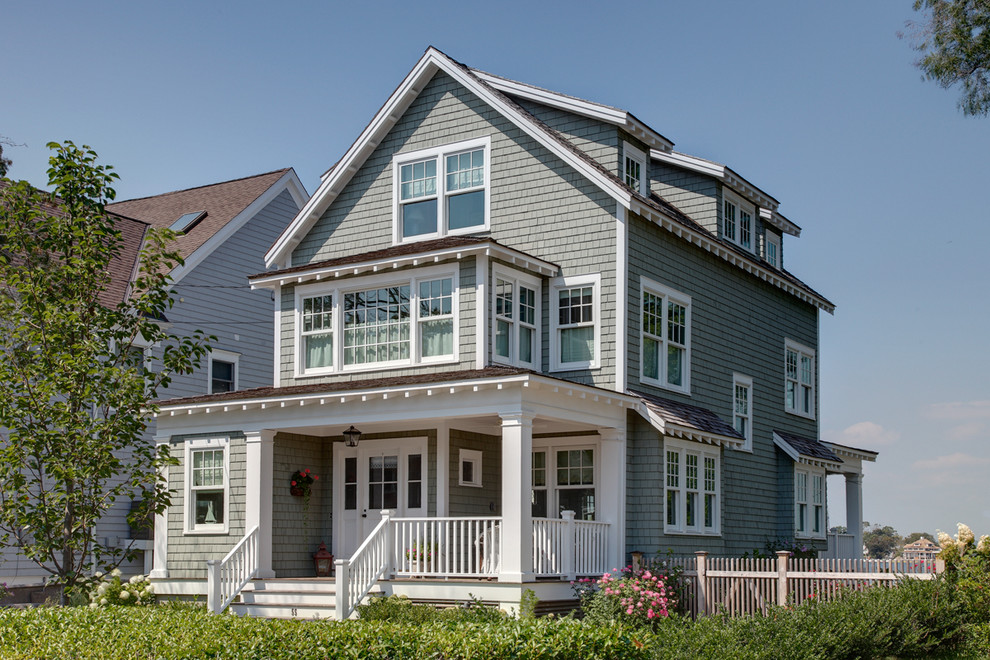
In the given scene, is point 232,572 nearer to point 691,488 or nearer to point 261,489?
point 261,489

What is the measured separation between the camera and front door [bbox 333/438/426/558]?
20.0 metres

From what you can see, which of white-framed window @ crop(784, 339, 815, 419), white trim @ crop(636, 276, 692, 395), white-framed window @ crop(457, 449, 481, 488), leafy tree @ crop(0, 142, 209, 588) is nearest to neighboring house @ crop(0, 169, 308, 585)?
white-framed window @ crop(457, 449, 481, 488)

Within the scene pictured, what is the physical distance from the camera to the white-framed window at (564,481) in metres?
19.6

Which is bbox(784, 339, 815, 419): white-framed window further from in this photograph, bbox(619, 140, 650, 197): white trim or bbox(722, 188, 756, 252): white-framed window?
bbox(619, 140, 650, 197): white trim

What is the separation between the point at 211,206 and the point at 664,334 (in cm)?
1562

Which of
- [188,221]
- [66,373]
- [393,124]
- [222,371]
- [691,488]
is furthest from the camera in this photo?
[188,221]

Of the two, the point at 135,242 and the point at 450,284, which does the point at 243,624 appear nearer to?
the point at 450,284

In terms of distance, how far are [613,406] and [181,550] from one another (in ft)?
29.9

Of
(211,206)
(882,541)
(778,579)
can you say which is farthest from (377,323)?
(882,541)

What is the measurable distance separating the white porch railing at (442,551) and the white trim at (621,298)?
342cm

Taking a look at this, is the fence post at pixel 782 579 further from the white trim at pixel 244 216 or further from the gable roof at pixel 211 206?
the gable roof at pixel 211 206

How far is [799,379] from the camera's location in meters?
26.8

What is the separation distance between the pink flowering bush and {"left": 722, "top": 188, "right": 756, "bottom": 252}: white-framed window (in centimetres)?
1000

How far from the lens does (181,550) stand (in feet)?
69.5
